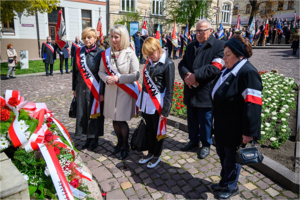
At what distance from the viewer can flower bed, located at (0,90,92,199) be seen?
7.72 ft

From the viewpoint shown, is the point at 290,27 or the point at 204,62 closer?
the point at 204,62

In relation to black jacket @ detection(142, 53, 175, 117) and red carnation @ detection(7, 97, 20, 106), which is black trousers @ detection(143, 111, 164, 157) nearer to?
black jacket @ detection(142, 53, 175, 117)

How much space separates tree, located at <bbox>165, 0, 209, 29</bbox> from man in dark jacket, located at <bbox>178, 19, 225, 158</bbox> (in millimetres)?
25921

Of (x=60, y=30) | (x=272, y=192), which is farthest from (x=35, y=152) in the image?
(x=60, y=30)

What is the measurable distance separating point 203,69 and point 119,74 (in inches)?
49.8

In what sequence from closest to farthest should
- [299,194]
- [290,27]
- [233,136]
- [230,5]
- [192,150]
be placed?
[233,136], [299,194], [192,150], [290,27], [230,5]

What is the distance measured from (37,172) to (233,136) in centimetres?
214

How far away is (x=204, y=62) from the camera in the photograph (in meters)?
3.62

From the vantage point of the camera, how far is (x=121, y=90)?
3596mm

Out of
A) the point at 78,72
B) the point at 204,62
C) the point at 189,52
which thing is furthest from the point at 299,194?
the point at 78,72

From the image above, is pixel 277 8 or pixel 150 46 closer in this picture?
pixel 150 46

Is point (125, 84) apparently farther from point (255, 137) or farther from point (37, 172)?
point (255, 137)

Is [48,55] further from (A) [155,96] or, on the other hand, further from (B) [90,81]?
(A) [155,96]

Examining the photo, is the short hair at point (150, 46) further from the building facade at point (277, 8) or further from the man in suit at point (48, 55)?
the building facade at point (277, 8)
